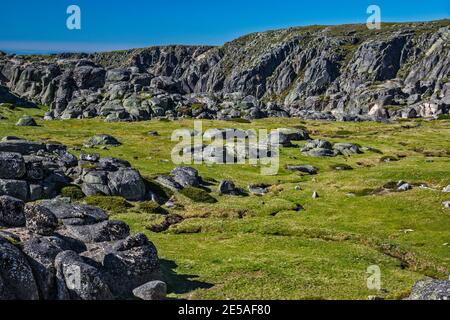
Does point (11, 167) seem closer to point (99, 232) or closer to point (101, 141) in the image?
point (99, 232)

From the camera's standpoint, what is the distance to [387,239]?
46406mm

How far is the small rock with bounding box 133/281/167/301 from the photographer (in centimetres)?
2625

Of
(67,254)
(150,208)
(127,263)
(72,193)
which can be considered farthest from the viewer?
(72,193)

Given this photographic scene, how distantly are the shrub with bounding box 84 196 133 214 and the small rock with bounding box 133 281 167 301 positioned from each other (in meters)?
27.9

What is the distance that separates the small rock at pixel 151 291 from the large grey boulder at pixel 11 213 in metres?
11.2

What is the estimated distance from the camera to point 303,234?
47.9 metres

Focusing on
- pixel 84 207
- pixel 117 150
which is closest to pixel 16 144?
pixel 117 150

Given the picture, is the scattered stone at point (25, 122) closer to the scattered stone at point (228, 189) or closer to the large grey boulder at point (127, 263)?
the scattered stone at point (228, 189)

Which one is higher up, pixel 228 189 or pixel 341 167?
pixel 341 167

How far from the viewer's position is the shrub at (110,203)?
5412cm

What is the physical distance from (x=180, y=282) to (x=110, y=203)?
26.6m

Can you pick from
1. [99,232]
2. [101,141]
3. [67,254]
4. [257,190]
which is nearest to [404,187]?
[257,190]

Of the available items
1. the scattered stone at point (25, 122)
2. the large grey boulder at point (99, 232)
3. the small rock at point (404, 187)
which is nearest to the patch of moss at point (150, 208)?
the large grey boulder at point (99, 232)
